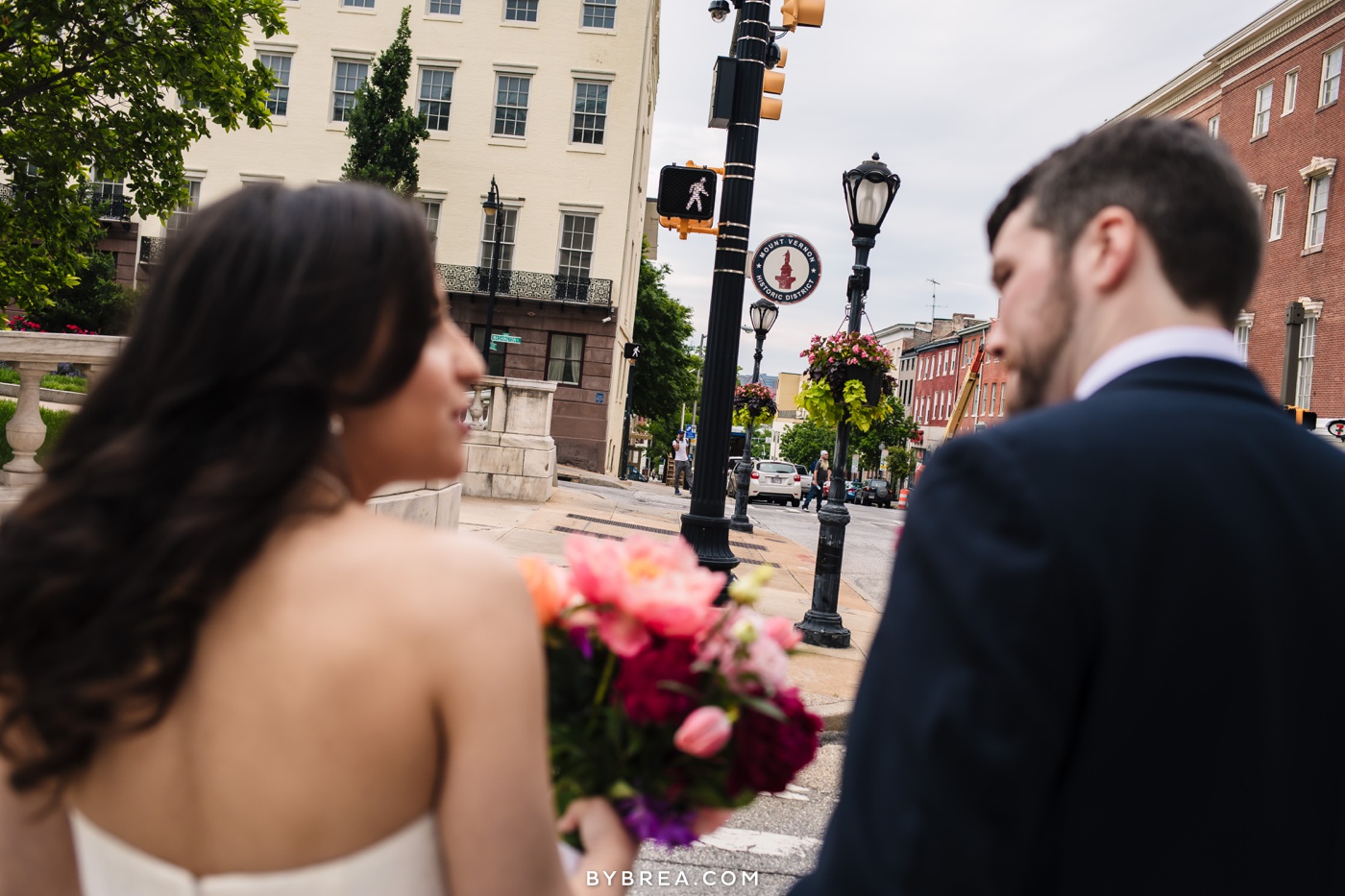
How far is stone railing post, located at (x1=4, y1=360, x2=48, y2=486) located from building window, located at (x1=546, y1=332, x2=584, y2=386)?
2871 centimetres

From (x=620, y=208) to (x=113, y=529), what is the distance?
35.1 meters

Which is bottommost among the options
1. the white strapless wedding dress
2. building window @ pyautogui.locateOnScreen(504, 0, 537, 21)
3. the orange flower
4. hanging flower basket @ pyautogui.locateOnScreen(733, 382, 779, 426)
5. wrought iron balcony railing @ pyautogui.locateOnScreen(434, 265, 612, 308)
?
the white strapless wedding dress

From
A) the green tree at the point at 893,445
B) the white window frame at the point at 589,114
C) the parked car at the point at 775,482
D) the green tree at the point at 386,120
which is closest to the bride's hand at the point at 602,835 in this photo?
the green tree at the point at 386,120

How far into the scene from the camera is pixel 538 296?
116 feet

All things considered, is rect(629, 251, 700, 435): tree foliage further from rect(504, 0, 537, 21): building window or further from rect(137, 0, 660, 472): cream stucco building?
rect(504, 0, 537, 21): building window

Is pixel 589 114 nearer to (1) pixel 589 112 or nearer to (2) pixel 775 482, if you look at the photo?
(1) pixel 589 112

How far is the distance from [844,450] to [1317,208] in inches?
1034

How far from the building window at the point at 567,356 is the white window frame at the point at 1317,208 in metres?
22.5

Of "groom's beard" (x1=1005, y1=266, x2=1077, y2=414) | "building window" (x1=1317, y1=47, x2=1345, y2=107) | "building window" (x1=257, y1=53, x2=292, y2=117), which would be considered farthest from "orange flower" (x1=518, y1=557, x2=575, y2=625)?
"building window" (x1=257, y1=53, x2=292, y2=117)

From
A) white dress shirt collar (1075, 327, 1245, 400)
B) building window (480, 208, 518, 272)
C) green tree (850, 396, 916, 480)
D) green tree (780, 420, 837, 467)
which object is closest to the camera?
white dress shirt collar (1075, 327, 1245, 400)

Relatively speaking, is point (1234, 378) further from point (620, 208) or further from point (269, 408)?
point (620, 208)

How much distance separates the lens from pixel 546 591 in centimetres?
145

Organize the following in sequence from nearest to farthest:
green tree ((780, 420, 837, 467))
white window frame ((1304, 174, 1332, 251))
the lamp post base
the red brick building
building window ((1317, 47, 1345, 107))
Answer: the lamp post base
the red brick building
building window ((1317, 47, 1345, 107))
white window frame ((1304, 174, 1332, 251))
green tree ((780, 420, 837, 467))

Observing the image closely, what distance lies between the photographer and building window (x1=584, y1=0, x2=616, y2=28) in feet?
115
